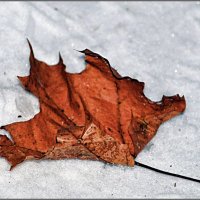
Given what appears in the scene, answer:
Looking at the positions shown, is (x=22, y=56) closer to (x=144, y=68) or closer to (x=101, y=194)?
(x=144, y=68)

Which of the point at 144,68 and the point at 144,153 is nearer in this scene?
the point at 144,153

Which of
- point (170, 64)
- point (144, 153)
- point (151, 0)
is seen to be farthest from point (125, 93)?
point (151, 0)

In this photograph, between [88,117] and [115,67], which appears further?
[115,67]
